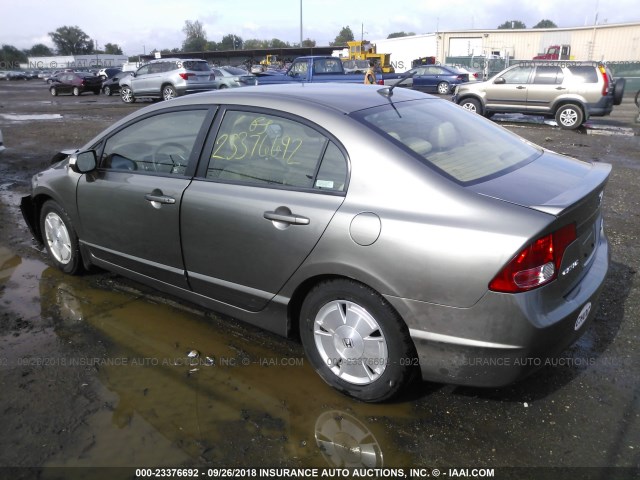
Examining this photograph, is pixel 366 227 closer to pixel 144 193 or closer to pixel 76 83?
pixel 144 193

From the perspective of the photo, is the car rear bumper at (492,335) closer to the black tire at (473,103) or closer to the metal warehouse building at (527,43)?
the black tire at (473,103)

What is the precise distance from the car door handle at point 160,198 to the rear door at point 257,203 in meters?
0.13

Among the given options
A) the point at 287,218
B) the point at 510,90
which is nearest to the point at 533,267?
the point at 287,218

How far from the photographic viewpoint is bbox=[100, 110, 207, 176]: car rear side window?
3.47m

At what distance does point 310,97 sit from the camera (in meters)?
3.11

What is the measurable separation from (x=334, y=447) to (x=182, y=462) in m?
0.73

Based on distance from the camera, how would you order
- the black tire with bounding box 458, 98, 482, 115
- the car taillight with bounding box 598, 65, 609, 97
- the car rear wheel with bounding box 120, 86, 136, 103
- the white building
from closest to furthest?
1. the car taillight with bounding box 598, 65, 609, 97
2. the black tire with bounding box 458, 98, 482, 115
3. the car rear wheel with bounding box 120, 86, 136, 103
4. the white building

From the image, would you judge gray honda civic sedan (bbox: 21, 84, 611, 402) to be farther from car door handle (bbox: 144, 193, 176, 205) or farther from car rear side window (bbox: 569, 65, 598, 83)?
car rear side window (bbox: 569, 65, 598, 83)

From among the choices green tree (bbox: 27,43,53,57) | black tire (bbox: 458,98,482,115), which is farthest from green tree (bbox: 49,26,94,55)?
black tire (bbox: 458,98,482,115)

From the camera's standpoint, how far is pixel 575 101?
46.0 feet

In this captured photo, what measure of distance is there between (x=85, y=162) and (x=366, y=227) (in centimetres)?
243

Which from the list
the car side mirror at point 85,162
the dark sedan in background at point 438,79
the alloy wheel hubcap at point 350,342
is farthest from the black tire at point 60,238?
the dark sedan in background at point 438,79

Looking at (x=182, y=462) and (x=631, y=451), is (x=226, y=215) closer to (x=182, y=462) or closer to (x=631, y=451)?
(x=182, y=462)

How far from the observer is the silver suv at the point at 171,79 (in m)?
20.9
